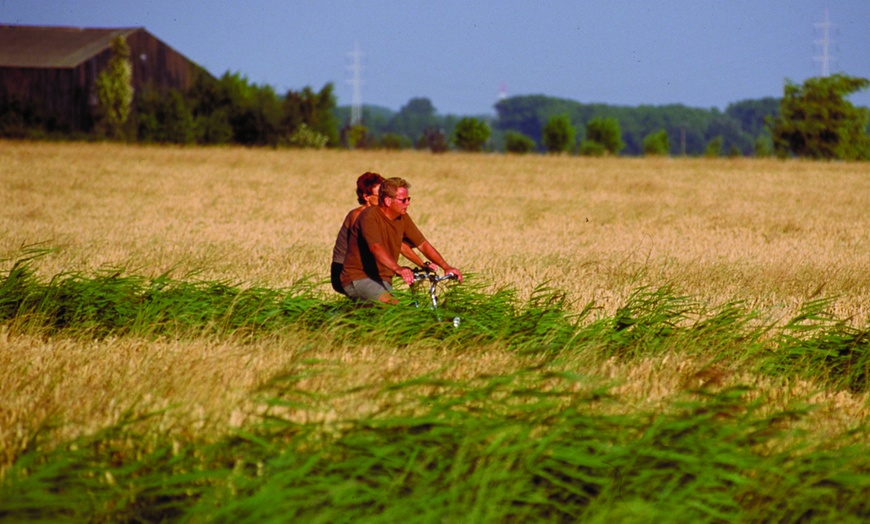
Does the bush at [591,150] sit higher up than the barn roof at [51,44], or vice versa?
the barn roof at [51,44]

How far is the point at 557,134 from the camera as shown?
78.4 meters

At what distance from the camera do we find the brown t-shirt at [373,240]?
723 cm

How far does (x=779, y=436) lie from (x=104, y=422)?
3289mm

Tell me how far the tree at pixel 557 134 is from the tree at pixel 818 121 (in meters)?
17.8

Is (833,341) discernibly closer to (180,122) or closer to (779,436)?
(779,436)

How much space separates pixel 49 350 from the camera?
6.67 metres

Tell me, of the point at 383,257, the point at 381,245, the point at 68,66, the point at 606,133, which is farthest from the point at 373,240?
the point at 606,133

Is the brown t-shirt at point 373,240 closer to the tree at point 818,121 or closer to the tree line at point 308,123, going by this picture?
the tree line at point 308,123

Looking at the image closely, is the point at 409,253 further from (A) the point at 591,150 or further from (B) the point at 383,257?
(A) the point at 591,150

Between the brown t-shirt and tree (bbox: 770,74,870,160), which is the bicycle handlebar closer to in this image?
the brown t-shirt

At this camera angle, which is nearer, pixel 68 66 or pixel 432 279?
pixel 432 279

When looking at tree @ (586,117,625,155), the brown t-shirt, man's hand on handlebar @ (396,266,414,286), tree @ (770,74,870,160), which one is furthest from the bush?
man's hand on handlebar @ (396,266,414,286)

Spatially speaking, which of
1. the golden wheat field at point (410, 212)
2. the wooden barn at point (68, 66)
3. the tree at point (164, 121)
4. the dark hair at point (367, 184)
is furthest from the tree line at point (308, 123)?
the dark hair at point (367, 184)

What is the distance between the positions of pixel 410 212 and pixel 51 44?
4280 centimetres
